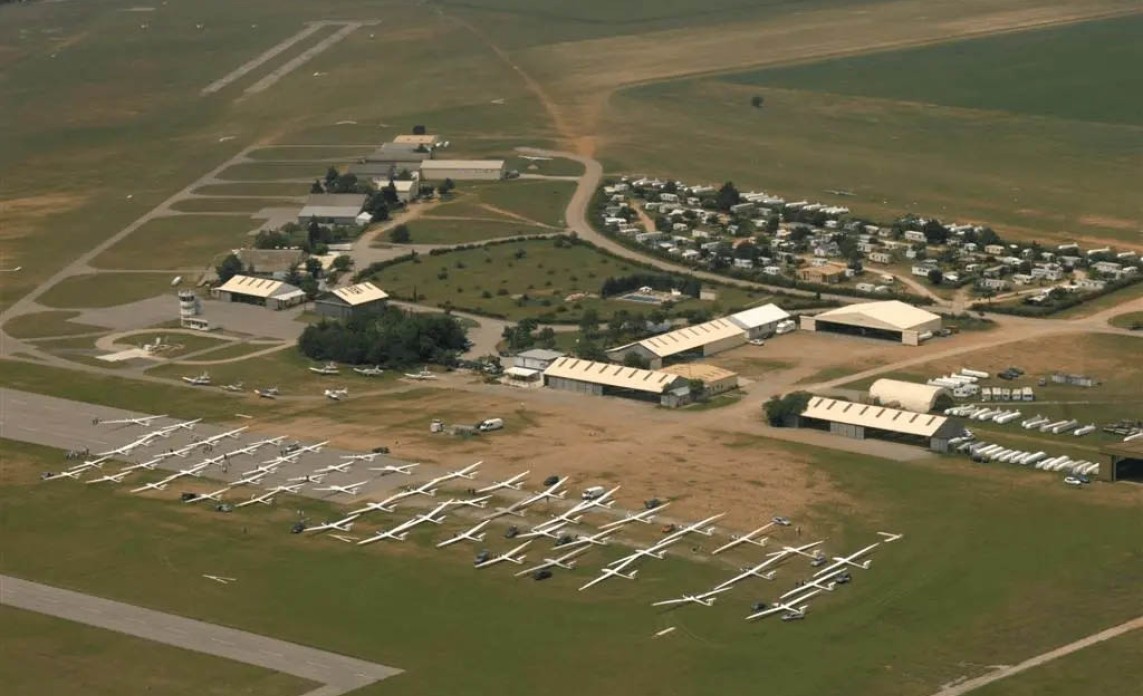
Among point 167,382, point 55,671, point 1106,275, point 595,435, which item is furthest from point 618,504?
point 1106,275

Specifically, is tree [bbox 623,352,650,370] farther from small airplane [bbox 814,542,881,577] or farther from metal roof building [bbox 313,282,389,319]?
small airplane [bbox 814,542,881,577]

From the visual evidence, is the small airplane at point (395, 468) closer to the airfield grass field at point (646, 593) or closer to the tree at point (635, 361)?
the airfield grass field at point (646, 593)

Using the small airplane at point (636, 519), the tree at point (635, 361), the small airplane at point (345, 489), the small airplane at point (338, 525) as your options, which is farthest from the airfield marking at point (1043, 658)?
the tree at point (635, 361)

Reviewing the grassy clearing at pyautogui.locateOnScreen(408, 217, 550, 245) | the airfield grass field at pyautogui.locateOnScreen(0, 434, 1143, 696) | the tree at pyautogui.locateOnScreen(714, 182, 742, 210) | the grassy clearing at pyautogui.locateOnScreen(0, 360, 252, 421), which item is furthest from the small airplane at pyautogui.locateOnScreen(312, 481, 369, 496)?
the tree at pyautogui.locateOnScreen(714, 182, 742, 210)

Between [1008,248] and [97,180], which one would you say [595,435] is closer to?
[1008,248]

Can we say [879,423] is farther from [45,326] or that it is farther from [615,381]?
[45,326]

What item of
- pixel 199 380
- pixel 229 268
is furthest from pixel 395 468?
pixel 229 268
